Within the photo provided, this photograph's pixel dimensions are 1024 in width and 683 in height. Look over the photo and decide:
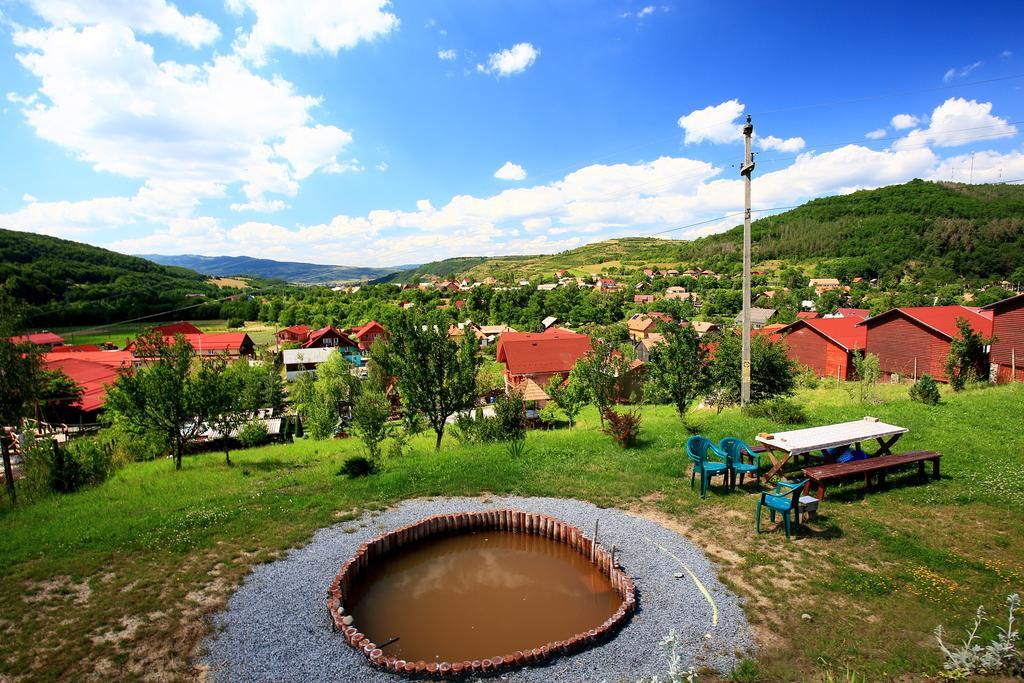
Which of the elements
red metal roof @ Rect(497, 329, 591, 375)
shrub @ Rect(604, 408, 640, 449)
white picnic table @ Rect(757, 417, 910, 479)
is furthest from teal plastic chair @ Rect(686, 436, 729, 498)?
red metal roof @ Rect(497, 329, 591, 375)

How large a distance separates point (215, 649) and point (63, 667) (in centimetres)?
168

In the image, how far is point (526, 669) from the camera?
19.0 ft

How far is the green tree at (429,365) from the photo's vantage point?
51.9 ft

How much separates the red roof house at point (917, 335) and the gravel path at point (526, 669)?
3035 centimetres

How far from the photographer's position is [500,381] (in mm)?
45031

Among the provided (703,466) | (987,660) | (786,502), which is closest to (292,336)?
(703,466)

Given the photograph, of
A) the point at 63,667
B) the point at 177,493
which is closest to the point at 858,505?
the point at 63,667

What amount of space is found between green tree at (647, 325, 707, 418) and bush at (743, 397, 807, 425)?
80.2 inches

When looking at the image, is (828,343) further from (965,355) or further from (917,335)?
(965,355)

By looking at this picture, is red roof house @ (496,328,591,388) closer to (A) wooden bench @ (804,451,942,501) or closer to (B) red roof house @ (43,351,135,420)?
(B) red roof house @ (43,351,135,420)

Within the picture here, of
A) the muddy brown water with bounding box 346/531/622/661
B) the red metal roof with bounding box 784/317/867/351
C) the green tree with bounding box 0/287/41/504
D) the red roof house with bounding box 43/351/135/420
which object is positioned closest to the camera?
the muddy brown water with bounding box 346/531/622/661

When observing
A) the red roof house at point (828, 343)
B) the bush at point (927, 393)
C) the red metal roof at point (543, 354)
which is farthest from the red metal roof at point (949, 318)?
the red metal roof at point (543, 354)

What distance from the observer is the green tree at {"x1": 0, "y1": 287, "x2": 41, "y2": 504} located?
1173 centimetres

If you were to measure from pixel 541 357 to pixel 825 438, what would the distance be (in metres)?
35.8
